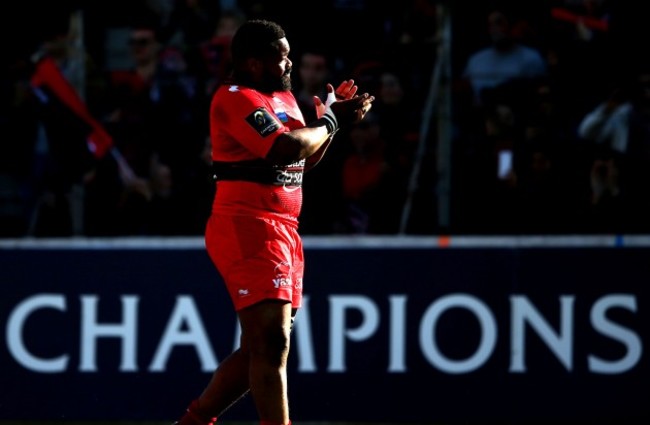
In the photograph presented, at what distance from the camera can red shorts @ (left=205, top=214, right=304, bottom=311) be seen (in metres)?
5.52

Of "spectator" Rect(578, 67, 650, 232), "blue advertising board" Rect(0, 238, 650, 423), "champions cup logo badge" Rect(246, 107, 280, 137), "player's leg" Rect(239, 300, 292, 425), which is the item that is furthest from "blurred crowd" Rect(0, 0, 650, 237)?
"champions cup logo badge" Rect(246, 107, 280, 137)

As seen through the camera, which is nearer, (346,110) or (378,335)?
(346,110)

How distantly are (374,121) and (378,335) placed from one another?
1.56 metres

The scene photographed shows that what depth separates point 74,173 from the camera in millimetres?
9156

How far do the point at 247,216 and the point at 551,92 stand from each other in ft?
12.7

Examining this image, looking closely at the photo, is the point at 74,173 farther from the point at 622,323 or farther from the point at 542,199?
the point at 622,323

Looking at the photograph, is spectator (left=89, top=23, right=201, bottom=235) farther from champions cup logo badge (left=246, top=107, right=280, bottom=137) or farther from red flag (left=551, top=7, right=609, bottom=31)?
champions cup logo badge (left=246, top=107, right=280, bottom=137)

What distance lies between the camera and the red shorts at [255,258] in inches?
217

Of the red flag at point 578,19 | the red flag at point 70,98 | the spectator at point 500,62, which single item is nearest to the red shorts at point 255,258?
the spectator at point 500,62

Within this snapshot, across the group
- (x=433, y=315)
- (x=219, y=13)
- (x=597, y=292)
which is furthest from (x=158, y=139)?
(x=597, y=292)

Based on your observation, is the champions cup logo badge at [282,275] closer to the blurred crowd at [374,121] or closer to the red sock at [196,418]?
the red sock at [196,418]

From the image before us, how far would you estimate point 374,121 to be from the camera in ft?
29.2

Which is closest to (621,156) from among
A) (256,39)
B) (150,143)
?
(150,143)

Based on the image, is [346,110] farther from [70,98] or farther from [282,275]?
[70,98]
